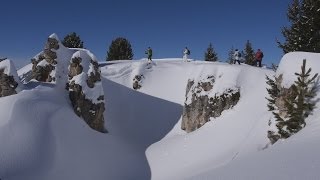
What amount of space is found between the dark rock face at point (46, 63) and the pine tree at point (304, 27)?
67.8 ft

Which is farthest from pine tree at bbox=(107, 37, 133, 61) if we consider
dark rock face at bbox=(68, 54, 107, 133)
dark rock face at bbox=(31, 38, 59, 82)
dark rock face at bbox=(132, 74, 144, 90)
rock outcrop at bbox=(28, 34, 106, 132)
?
dark rock face at bbox=(68, 54, 107, 133)

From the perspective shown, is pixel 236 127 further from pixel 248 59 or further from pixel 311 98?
pixel 248 59

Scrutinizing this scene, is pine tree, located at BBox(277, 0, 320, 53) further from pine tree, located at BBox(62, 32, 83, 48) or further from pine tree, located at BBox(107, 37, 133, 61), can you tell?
pine tree, located at BBox(62, 32, 83, 48)

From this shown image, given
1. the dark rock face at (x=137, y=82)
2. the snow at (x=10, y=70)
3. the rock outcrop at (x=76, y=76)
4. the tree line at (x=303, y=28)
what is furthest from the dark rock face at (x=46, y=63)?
the tree line at (x=303, y=28)

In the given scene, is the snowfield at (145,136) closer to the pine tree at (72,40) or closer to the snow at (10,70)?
the snow at (10,70)

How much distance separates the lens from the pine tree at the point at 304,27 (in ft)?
95.9

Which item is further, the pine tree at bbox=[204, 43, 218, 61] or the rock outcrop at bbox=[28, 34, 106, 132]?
the pine tree at bbox=[204, 43, 218, 61]

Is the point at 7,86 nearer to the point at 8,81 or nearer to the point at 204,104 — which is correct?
the point at 8,81

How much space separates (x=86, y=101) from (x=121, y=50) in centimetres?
3016

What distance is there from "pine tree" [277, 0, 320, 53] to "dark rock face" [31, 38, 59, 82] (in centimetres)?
2067

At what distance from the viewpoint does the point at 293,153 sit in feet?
35.3

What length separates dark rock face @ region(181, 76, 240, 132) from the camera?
3072 centimetres

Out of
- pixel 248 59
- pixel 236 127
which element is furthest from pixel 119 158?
pixel 248 59

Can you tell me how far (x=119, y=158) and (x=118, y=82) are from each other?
1509 cm
